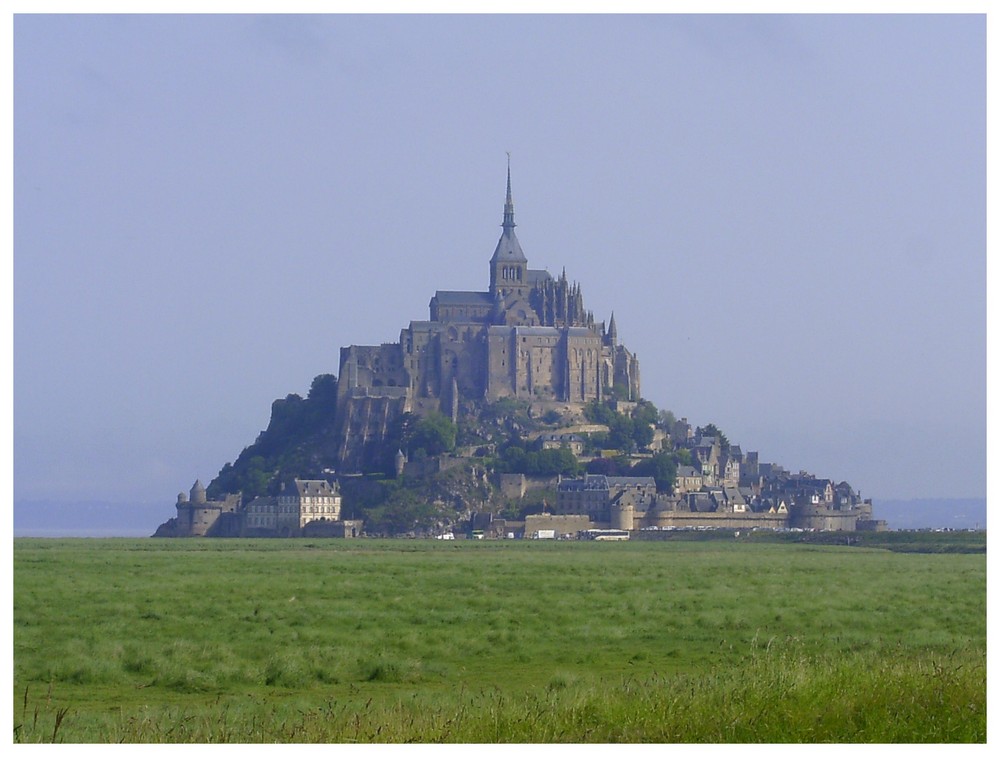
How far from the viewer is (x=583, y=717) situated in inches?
477

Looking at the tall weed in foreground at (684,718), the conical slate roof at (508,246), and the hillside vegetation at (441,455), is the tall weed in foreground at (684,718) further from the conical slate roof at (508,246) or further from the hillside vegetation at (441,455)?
the conical slate roof at (508,246)

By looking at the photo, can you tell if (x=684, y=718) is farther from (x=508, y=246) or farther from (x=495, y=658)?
(x=508, y=246)

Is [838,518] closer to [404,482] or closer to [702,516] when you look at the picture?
[702,516]

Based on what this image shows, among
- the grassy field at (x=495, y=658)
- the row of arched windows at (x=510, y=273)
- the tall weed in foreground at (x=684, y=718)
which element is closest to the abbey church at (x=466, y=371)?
the row of arched windows at (x=510, y=273)

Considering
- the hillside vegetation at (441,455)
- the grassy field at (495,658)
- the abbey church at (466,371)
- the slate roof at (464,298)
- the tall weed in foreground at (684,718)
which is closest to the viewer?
the tall weed in foreground at (684,718)

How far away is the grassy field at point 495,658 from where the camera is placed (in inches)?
464

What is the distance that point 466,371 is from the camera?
12925cm

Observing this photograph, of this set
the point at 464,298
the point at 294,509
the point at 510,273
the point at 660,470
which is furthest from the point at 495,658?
the point at 510,273

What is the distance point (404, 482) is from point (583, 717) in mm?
107672

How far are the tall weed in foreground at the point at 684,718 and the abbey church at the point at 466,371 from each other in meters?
111

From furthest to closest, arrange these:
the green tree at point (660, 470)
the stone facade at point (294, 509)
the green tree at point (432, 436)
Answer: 1. the green tree at point (660, 470)
2. the green tree at point (432, 436)
3. the stone facade at point (294, 509)
